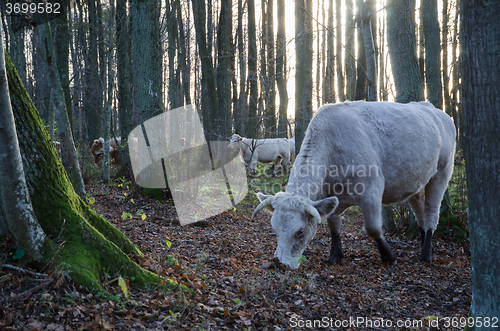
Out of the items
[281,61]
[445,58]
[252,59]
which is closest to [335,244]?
[252,59]

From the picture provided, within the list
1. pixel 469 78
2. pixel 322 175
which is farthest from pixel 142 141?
pixel 469 78

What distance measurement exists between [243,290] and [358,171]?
8.60ft

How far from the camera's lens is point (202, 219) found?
7.55m

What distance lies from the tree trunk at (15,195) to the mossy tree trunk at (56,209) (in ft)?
0.66

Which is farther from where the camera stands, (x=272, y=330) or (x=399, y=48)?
(x=399, y=48)

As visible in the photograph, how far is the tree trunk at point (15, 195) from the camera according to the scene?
9.43 ft

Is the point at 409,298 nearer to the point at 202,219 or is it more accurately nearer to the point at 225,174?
the point at 202,219

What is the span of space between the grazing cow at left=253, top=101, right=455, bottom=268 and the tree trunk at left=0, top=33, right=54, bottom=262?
8.80 ft

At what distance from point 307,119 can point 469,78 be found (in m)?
8.82

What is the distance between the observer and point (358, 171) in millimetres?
5430

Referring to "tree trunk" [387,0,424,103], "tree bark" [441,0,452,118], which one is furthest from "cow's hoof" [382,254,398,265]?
"tree bark" [441,0,452,118]

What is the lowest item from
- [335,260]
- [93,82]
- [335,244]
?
[335,260]

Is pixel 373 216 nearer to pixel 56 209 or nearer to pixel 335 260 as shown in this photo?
pixel 335 260

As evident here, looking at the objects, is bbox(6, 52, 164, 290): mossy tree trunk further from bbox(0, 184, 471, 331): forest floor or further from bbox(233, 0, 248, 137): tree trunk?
bbox(233, 0, 248, 137): tree trunk
